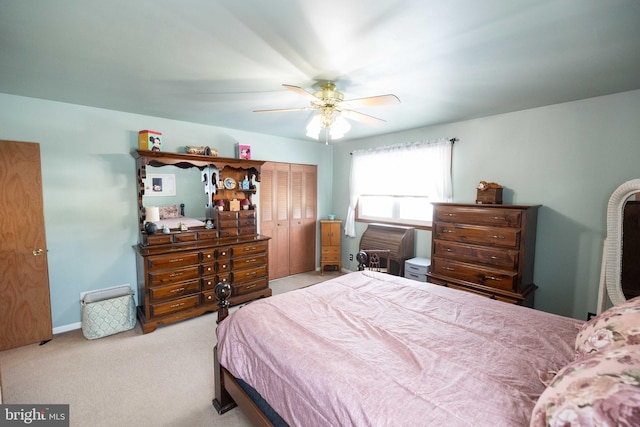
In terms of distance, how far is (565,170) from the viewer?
289 cm

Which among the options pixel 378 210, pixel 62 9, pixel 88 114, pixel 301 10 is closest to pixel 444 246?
pixel 378 210

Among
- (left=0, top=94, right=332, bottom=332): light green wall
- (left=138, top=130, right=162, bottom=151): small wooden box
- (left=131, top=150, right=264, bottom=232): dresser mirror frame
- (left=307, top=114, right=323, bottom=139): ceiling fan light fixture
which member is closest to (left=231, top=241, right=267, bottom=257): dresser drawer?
(left=131, top=150, right=264, bottom=232): dresser mirror frame

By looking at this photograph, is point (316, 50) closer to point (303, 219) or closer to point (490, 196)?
point (490, 196)

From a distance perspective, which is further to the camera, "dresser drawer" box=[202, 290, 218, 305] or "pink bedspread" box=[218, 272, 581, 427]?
"dresser drawer" box=[202, 290, 218, 305]

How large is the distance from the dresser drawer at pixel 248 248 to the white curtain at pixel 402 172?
1777mm

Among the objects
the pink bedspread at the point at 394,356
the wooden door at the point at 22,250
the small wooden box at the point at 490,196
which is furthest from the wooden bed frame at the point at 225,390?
the small wooden box at the point at 490,196

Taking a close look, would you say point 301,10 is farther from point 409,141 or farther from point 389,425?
point 409,141

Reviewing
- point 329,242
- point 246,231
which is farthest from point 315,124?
point 329,242

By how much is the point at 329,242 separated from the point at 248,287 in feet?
5.88

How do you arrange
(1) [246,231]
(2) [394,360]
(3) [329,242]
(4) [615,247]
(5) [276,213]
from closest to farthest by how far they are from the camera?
(2) [394,360]
(4) [615,247]
(1) [246,231]
(5) [276,213]
(3) [329,242]

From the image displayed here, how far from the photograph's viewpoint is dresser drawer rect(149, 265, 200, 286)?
3035 mm

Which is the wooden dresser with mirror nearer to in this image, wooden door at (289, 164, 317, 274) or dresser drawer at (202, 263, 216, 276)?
dresser drawer at (202, 263, 216, 276)

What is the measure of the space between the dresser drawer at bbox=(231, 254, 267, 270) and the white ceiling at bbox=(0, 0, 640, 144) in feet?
6.57

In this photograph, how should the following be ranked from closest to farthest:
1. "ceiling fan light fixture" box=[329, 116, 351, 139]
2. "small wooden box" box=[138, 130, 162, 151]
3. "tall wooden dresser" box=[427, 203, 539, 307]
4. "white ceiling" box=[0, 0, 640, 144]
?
"white ceiling" box=[0, 0, 640, 144], "ceiling fan light fixture" box=[329, 116, 351, 139], "tall wooden dresser" box=[427, 203, 539, 307], "small wooden box" box=[138, 130, 162, 151]
